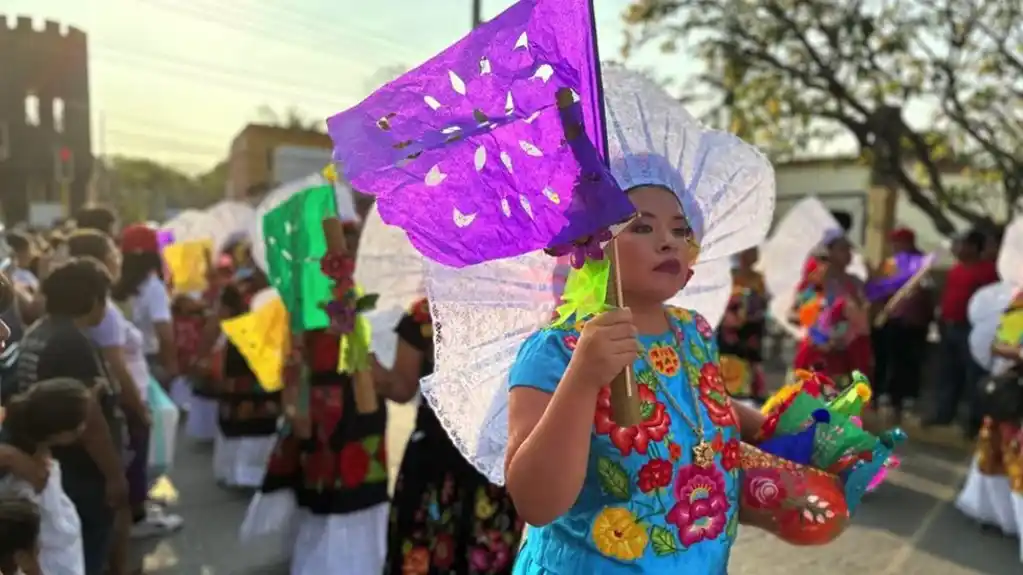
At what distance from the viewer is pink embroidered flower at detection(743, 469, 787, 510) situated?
71.8 inches

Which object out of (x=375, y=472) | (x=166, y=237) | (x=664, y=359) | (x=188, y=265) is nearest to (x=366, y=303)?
(x=375, y=472)

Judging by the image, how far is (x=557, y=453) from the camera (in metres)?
1.42

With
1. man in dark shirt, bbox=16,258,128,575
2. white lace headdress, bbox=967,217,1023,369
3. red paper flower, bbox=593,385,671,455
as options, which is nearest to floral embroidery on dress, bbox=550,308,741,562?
red paper flower, bbox=593,385,671,455

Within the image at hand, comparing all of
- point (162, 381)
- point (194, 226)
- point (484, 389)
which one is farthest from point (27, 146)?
point (484, 389)

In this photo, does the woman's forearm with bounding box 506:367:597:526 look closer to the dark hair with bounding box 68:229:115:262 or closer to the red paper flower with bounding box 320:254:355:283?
the red paper flower with bounding box 320:254:355:283

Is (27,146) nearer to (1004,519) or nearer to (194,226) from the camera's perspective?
(194,226)

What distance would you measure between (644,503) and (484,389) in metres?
0.44

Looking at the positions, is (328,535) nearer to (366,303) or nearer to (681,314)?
(366,303)

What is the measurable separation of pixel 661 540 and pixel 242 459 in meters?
4.76

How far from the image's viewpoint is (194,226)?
346 inches

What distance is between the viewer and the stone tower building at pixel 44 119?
31.2m

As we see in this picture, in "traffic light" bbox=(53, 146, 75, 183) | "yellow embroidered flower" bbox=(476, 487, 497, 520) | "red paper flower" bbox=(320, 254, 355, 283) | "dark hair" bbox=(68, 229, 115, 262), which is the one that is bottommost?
"yellow embroidered flower" bbox=(476, 487, 497, 520)

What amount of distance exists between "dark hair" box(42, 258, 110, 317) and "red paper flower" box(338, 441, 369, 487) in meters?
1.22

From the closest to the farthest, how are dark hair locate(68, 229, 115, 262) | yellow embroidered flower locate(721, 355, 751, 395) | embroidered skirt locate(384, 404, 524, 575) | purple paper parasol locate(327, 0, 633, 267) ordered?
purple paper parasol locate(327, 0, 633, 267) < embroidered skirt locate(384, 404, 524, 575) < dark hair locate(68, 229, 115, 262) < yellow embroidered flower locate(721, 355, 751, 395)
